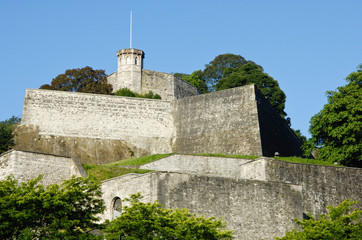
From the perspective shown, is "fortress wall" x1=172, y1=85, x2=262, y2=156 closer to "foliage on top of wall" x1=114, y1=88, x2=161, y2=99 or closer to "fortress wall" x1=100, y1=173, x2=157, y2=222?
"foliage on top of wall" x1=114, y1=88, x2=161, y2=99

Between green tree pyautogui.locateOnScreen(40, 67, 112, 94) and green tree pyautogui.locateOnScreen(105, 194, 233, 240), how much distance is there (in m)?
29.9

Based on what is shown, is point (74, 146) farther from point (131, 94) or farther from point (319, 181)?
point (319, 181)

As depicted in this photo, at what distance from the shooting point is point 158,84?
57406 millimetres

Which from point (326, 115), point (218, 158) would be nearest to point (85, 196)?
point (218, 158)

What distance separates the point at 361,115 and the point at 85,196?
20331 millimetres

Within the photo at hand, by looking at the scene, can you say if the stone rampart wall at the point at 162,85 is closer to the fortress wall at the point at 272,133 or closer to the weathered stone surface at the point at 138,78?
the weathered stone surface at the point at 138,78

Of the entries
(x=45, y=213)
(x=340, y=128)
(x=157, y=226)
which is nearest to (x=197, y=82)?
(x=340, y=128)

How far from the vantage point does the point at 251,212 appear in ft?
105

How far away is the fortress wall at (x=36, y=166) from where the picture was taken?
36.3 m

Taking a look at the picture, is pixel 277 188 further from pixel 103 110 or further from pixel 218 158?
pixel 103 110

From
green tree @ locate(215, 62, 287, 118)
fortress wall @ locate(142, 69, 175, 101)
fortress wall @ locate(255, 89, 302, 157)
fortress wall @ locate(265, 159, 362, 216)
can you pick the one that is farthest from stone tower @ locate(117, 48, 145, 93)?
fortress wall @ locate(265, 159, 362, 216)

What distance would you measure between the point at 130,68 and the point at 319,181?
24.3 meters

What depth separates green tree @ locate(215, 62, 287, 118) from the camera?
2448 inches

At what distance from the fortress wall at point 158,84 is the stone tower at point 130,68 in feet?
1.65
